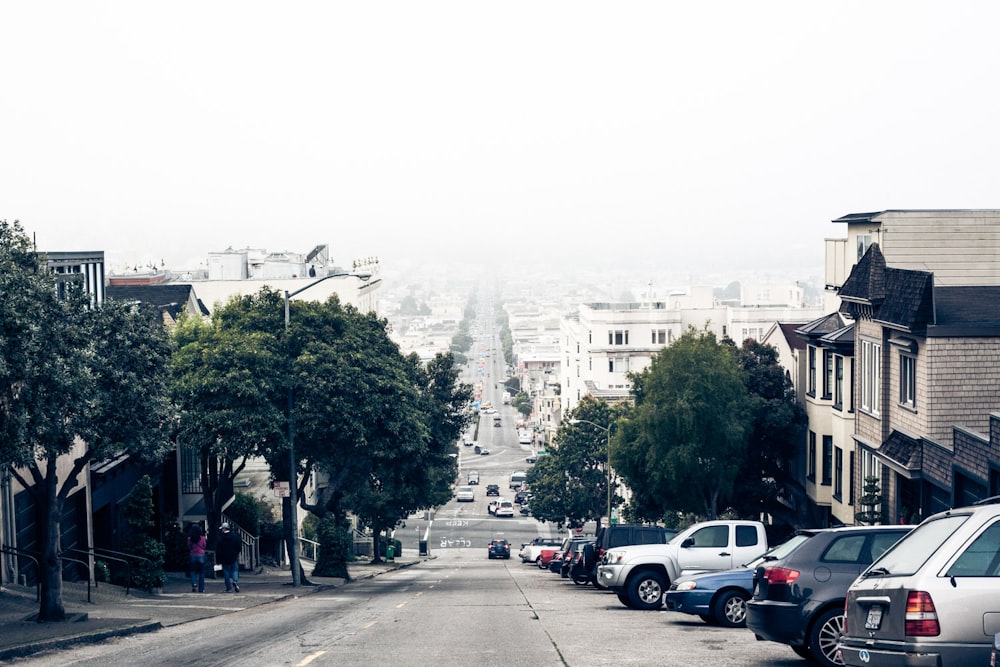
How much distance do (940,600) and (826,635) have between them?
4690 millimetres

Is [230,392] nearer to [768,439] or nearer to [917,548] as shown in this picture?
[768,439]

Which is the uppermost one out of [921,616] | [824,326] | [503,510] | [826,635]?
[824,326]

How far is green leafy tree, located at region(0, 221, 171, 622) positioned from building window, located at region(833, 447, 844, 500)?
2440 centimetres

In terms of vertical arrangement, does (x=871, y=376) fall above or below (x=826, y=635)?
above

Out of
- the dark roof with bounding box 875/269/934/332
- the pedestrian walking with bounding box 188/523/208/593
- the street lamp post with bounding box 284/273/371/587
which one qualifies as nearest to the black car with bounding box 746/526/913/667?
the dark roof with bounding box 875/269/934/332

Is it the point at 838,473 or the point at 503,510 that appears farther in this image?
the point at 503,510

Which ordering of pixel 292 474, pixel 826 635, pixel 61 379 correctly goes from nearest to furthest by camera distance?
pixel 826 635
pixel 61 379
pixel 292 474

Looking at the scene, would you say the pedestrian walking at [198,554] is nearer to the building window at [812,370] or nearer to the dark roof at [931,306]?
the dark roof at [931,306]

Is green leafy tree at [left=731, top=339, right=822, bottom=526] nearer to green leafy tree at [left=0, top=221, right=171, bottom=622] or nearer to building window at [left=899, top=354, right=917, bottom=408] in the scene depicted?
building window at [left=899, top=354, right=917, bottom=408]

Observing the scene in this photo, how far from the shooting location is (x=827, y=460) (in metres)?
41.3

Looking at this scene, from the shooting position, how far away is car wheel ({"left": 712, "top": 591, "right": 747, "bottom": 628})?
1906 cm

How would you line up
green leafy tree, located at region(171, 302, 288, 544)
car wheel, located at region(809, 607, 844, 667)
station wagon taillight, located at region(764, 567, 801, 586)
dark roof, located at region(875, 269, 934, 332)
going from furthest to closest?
green leafy tree, located at region(171, 302, 288, 544) < dark roof, located at region(875, 269, 934, 332) < station wagon taillight, located at region(764, 567, 801, 586) < car wheel, located at region(809, 607, 844, 667)

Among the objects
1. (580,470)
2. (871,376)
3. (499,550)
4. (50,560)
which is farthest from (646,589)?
(580,470)

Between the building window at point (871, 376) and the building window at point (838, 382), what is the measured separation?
9.45 ft
